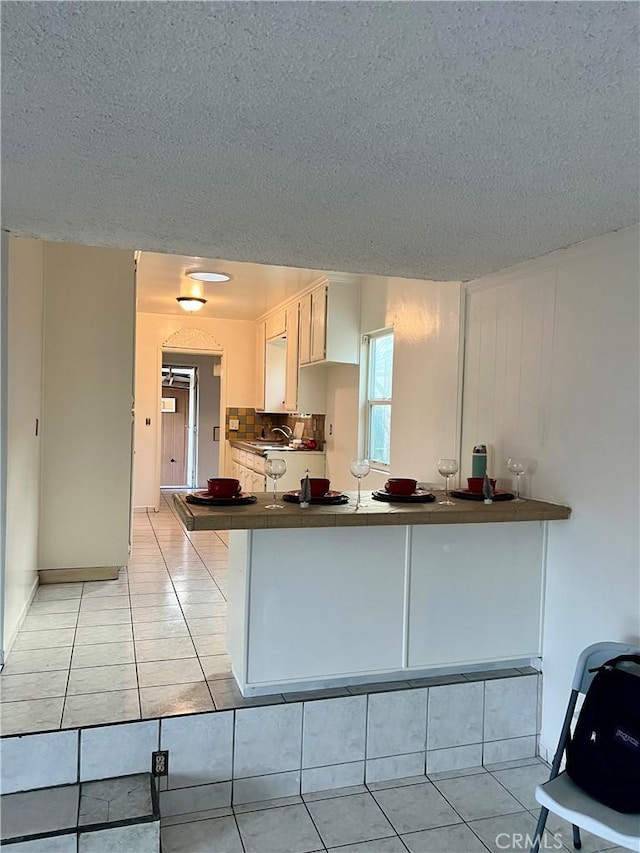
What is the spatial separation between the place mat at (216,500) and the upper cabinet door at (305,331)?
9.80 feet

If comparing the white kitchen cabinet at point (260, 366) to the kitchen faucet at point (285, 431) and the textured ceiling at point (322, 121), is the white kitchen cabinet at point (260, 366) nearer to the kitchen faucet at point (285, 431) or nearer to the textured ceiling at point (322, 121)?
the kitchen faucet at point (285, 431)

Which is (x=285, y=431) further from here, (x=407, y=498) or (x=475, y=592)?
(x=475, y=592)

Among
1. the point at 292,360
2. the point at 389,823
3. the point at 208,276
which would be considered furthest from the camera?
the point at 292,360

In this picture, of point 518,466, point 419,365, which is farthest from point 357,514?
point 419,365

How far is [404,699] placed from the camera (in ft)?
8.06

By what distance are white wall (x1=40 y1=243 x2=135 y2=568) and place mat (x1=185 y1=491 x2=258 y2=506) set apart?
1689 mm

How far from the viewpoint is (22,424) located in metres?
3.01

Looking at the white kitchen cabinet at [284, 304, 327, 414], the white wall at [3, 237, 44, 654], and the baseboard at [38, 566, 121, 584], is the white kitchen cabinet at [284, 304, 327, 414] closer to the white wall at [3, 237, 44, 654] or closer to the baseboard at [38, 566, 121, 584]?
the baseboard at [38, 566, 121, 584]

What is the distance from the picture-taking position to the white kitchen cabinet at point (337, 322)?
4.88 m

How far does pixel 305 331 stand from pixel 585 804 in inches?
166

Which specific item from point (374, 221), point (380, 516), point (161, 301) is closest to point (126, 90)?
point (374, 221)

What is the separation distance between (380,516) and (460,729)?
1.02 metres

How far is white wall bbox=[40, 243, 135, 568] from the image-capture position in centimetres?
375

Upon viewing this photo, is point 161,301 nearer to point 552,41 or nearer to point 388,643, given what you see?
point 388,643
